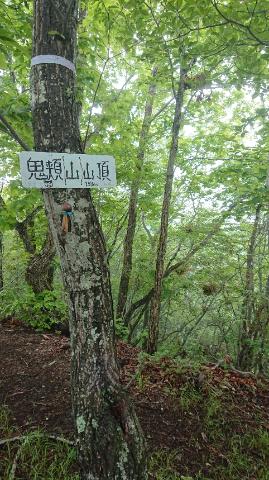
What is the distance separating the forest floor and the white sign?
128 centimetres

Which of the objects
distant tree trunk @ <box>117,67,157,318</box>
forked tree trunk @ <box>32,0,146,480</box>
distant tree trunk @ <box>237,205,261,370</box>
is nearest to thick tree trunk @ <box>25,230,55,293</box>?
distant tree trunk @ <box>117,67,157,318</box>

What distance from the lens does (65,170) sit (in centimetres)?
182

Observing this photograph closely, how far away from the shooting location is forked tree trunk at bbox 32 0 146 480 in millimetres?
1853

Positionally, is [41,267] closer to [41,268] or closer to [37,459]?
[41,268]

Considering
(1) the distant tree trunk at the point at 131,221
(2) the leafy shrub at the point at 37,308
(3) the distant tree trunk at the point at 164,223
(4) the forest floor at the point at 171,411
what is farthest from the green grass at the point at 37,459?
(1) the distant tree trunk at the point at 131,221

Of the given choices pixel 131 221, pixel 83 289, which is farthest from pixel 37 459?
pixel 131 221

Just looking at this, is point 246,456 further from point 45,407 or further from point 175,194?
point 175,194

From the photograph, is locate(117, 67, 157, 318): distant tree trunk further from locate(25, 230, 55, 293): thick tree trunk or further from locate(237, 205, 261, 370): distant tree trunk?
locate(237, 205, 261, 370): distant tree trunk

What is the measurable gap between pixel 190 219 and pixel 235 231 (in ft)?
3.85

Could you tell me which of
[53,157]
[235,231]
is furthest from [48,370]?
[235,231]

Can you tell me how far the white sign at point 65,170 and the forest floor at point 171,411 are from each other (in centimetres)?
128

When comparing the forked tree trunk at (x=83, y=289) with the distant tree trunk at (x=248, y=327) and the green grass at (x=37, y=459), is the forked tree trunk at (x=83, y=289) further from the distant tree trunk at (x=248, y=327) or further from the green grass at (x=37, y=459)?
the distant tree trunk at (x=248, y=327)

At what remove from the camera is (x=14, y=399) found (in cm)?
314

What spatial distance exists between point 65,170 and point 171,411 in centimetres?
270
